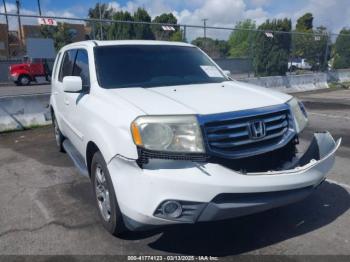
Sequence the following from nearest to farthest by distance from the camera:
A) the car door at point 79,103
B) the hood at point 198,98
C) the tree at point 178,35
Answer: the hood at point 198,98 < the car door at point 79,103 < the tree at point 178,35

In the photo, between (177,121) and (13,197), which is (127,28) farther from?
(177,121)

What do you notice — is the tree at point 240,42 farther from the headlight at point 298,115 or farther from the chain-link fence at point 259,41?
the headlight at point 298,115

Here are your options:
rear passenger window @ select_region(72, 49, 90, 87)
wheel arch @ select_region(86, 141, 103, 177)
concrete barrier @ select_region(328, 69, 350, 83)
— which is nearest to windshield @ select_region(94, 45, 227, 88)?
rear passenger window @ select_region(72, 49, 90, 87)

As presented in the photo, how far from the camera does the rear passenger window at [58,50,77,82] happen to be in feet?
17.1

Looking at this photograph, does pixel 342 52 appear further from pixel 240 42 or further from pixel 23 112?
pixel 23 112

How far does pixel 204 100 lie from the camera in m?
3.33

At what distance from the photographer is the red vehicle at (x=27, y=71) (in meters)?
24.7

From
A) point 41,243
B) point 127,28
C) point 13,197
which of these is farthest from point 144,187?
point 127,28

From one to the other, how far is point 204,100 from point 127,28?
41.8 ft

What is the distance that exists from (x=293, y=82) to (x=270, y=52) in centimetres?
171

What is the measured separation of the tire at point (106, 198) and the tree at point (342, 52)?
20686mm

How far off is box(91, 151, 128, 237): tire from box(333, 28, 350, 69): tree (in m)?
20.7

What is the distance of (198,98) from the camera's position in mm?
3414

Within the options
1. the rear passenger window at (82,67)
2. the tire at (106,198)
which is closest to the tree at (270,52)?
the rear passenger window at (82,67)
